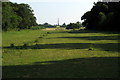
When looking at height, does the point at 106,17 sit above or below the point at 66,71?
above

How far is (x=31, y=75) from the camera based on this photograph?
404 inches

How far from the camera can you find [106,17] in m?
67.6

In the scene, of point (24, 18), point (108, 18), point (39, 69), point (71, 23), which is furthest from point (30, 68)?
point (71, 23)

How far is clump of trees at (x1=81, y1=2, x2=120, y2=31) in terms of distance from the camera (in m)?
66.2

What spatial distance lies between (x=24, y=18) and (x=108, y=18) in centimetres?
5086

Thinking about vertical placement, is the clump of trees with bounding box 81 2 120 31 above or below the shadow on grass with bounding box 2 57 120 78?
above

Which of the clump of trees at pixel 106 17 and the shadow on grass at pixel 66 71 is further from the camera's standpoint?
the clump of trees at pixel 106 17

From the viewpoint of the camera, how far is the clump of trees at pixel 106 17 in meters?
66.2

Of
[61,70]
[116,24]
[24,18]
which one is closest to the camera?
[61,70]

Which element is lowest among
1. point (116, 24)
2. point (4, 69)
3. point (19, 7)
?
point (4, 69)

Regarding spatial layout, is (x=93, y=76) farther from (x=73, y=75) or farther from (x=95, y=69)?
(x=95, y=69)

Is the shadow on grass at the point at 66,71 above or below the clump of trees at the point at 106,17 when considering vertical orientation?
below

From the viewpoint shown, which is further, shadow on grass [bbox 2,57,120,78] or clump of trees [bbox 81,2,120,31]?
clump of trees [bbox 81,2,120,31]

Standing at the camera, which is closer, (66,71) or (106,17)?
(66,71)
